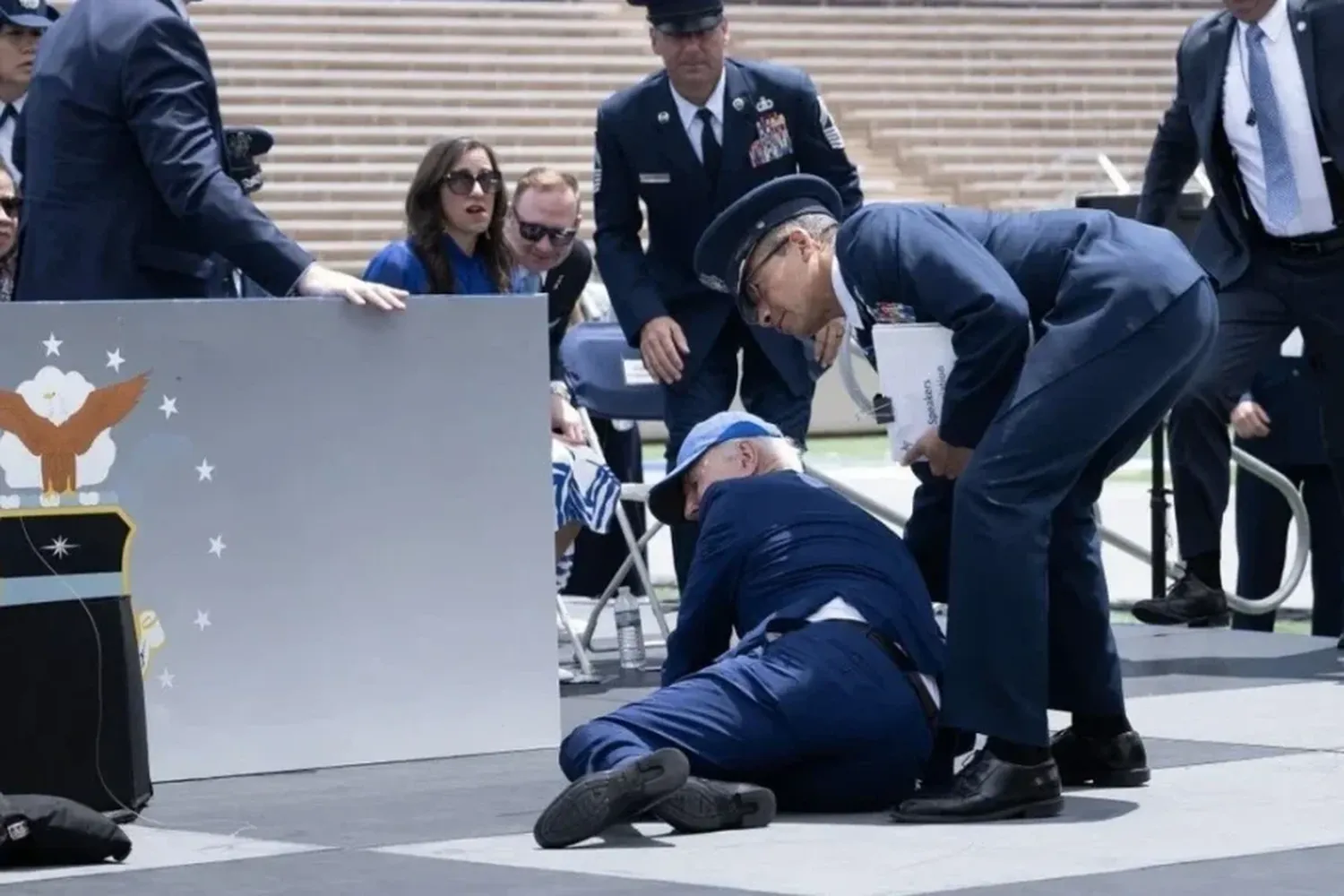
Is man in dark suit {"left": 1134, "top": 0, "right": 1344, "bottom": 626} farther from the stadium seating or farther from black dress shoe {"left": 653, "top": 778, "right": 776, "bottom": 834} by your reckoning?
the stadium seating

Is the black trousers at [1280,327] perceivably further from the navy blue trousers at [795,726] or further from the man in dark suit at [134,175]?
the navy blue trousers at [795,726]

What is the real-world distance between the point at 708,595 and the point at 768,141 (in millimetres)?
2597

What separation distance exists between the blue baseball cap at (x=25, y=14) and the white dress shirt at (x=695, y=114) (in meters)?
1.89

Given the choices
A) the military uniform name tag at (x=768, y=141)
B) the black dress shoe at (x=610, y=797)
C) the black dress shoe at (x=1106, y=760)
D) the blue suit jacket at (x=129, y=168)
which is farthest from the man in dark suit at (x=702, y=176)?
the black dress shoe at (x=610, y=797)

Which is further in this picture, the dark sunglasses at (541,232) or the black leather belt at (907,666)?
the dark sunglasses at (541,232)

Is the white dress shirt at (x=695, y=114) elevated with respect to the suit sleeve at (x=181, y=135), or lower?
lower

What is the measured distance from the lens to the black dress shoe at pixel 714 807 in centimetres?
518

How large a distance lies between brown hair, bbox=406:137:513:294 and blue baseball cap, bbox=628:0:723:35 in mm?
601

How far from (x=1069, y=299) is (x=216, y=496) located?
190 cm

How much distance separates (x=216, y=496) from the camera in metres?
6.23

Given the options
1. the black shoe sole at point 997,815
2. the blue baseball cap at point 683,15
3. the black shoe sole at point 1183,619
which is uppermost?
the blue baseball cap at point 683,15

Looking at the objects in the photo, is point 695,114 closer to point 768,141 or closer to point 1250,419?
point 768,141

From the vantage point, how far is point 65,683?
5609 mm

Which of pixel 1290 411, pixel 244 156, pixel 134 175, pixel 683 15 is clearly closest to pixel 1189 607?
pixel 1290 411
